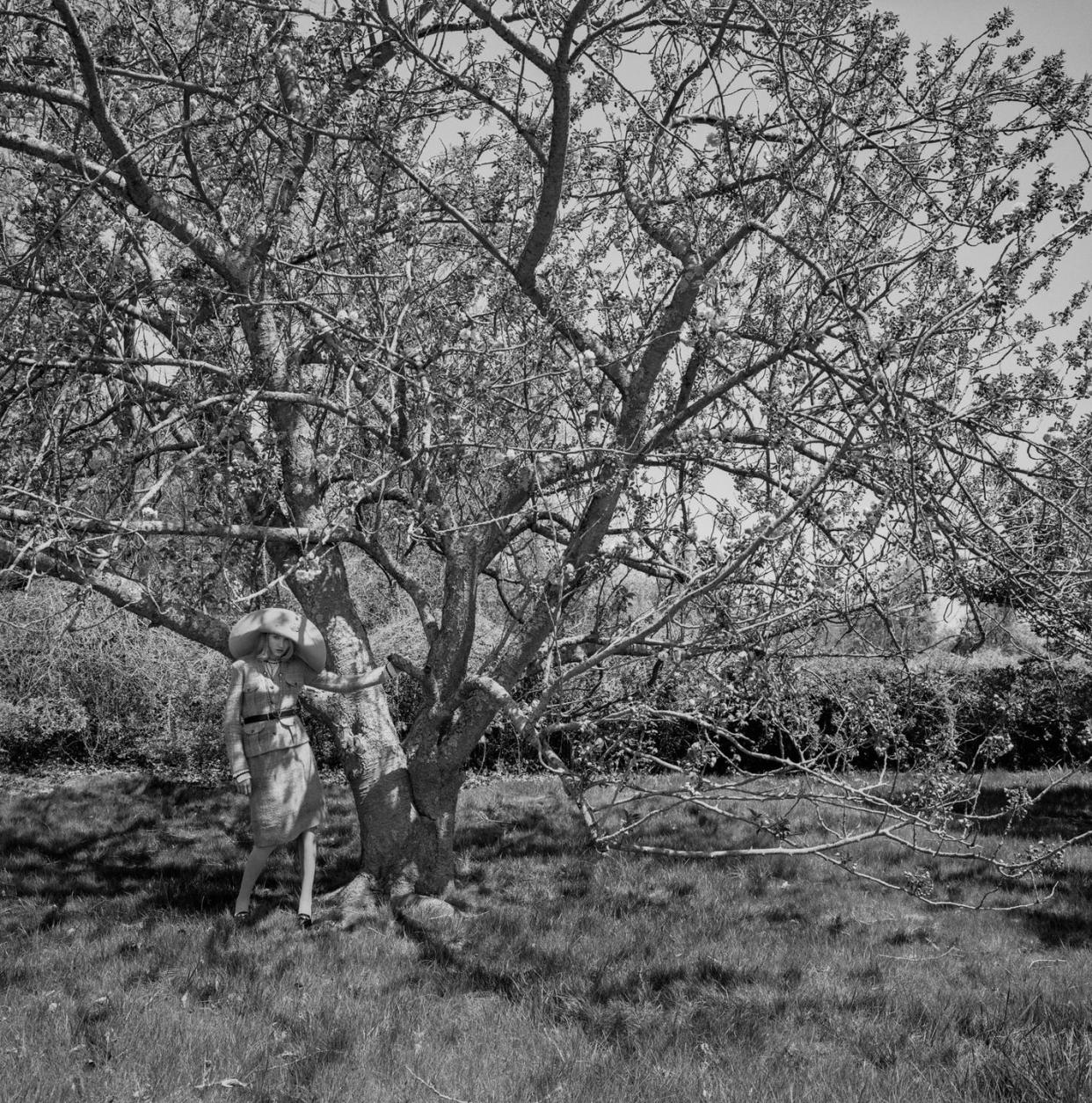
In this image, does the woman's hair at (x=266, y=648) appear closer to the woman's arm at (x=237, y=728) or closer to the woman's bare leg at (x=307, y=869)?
the woman's arm at (x=237, y=728)

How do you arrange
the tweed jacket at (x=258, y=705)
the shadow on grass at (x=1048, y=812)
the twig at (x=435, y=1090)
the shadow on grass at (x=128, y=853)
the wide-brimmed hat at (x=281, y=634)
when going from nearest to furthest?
the twig at (x=435, y=1090)
the wide-brimmed hat at (x=281, y=634)
the tweed jacket at (x=258, y=705)
the shadow on grass at (x=128, y=853)
the shadow on grass at (x=1048, y=812)

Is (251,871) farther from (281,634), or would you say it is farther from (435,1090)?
(435,1090)

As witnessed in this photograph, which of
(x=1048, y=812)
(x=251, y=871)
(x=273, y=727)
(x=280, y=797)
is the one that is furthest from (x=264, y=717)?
(x=1048, y=812)

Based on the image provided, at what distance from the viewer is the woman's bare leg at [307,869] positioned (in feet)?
16.1

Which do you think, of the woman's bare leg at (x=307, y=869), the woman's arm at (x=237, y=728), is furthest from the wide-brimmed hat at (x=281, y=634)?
the woman's bare leg at (x=307, y=869)

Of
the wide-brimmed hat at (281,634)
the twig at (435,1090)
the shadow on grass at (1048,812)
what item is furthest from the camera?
the shadow on grass at (1048,812)

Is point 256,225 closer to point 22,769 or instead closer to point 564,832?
point 564,832

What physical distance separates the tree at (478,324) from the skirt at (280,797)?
354 millimetres

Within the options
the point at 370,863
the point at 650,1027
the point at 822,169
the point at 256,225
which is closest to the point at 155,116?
the point at 256,225

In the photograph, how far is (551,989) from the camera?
405 cm

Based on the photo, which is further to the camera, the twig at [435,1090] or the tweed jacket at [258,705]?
the tweed jacket at [258,705]

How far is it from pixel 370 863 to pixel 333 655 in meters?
1.22

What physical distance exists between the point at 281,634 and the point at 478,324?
1.94 m

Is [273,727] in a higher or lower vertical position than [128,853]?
higher
